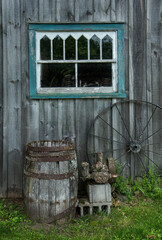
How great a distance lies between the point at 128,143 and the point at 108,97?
31.4 inches

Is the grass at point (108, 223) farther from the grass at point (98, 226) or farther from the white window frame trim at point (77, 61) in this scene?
the white window frame trim at point (77, 61)

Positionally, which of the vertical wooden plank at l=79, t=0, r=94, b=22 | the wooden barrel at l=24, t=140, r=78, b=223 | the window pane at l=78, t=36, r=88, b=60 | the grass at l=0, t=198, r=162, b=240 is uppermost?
the vertical wooden plank at l=79, t=0, r=94, b=22

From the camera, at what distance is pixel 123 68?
11.7 feet

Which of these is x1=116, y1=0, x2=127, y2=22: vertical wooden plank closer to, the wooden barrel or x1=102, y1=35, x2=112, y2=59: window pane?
x1=102, y1=35, x2=112, y2=59: window pane

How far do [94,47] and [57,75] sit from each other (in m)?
0.73

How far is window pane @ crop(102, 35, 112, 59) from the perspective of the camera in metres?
3.56

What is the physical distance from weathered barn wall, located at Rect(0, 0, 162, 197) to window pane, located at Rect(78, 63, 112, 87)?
268mm

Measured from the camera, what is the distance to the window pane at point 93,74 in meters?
3.59

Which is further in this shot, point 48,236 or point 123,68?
point 123,68

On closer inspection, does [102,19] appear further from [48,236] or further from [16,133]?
[48,236]

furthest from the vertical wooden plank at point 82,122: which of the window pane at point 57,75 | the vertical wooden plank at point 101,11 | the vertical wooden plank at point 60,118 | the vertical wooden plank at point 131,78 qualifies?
the vertical wooden plank at point 101,11

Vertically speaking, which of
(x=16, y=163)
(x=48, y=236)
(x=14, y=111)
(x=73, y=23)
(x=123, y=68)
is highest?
(x=73, y=23)

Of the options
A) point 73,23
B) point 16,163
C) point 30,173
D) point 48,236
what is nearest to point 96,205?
point 48,236

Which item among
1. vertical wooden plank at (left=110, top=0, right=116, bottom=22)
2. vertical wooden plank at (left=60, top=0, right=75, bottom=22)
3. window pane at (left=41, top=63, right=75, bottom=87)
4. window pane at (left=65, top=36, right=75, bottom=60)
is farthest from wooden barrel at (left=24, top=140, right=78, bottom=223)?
vertical wooden plank at (left=110, top=0, right=116, bottom=22)
